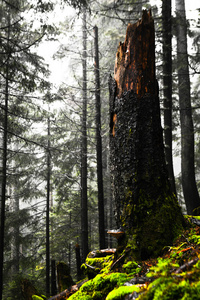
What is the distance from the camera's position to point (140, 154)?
2.74 meters

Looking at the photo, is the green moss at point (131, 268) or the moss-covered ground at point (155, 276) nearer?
the moss-covered ground at point (155, 276)

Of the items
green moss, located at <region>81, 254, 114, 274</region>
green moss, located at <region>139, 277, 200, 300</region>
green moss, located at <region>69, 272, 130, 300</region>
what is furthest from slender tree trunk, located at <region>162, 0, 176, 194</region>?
green moss, located at <region>139, 277, 200, 300</region>

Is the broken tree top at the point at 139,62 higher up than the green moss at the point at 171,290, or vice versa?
the broken tree top at the point at 139,62

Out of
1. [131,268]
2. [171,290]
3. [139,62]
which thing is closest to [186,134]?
[139,62]

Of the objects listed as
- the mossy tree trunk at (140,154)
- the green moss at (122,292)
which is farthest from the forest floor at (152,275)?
the mossy tree trunk at (140,154)

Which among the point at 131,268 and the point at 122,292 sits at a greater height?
the point at 122,292

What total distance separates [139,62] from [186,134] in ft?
18.4

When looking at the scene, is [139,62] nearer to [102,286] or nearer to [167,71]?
[102,286]

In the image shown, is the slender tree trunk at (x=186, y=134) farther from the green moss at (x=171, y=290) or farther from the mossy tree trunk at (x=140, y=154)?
the green moss at (x=171, y=290)

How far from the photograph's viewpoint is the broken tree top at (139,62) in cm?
294

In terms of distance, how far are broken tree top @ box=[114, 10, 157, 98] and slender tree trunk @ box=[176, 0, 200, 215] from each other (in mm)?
3977

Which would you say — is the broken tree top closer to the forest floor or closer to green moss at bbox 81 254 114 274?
the forest floor

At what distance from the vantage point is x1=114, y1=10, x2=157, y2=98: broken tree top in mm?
2939

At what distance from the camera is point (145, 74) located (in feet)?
9.68
